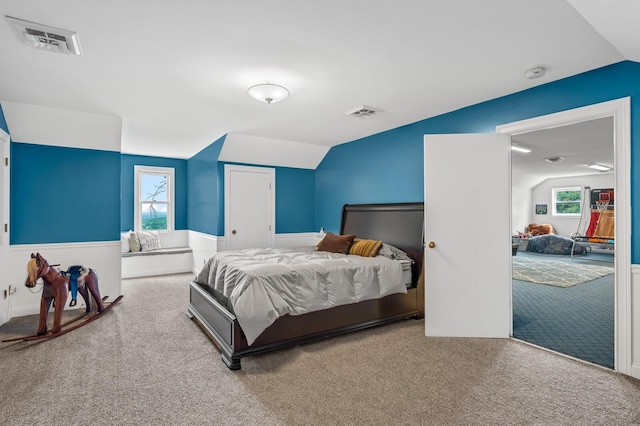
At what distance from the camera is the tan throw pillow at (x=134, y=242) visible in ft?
20.8

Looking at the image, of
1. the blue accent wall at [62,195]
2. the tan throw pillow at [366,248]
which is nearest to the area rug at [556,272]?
the tan throw pillow at [366,248]

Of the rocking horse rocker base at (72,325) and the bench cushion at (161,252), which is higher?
the bench cushion at (161,252)

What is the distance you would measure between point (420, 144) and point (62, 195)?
15.4ft

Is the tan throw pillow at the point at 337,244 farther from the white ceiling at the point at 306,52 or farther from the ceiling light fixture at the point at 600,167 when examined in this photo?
the ceiling light fixture at the point at 600,167

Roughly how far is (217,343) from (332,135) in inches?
140

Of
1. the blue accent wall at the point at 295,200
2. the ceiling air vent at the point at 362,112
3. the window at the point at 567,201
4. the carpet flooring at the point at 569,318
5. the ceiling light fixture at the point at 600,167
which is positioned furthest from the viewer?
the window at the point at 567,201

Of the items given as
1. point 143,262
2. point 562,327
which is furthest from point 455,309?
point 143,262

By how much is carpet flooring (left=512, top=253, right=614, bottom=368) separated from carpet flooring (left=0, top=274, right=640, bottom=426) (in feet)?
0.92

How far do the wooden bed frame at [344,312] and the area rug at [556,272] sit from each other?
3038 mm

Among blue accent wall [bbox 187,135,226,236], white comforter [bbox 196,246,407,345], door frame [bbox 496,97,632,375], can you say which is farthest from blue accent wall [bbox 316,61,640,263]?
blue accent wall [bbox 187,135,226,236]

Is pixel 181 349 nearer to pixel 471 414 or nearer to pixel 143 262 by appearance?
pixel 471 414

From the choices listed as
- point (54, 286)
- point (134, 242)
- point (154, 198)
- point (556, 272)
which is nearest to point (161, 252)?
point (134, 242)

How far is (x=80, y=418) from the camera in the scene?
202cm

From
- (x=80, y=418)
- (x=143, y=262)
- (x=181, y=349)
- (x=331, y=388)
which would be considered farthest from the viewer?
(x=143, y=262)
